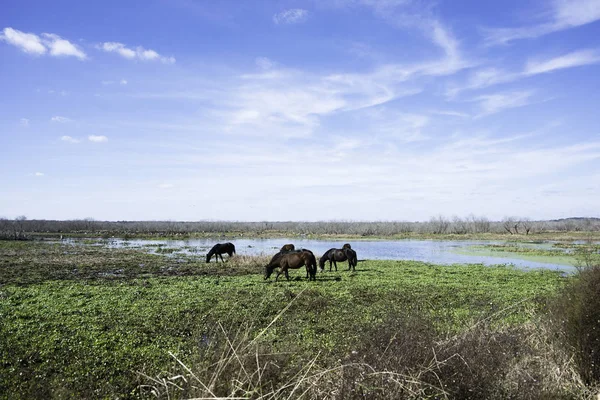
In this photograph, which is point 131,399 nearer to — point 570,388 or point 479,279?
point 570,388

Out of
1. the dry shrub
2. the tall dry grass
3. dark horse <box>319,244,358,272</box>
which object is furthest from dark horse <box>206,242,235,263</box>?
the dry shrub

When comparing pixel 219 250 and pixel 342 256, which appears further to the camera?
pixel 219 250

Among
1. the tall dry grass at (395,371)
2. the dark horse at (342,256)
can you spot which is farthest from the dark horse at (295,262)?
the tall dry grass at (395,371)

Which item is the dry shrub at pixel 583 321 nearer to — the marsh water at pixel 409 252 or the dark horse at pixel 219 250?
the marsh water at pixel 409 252

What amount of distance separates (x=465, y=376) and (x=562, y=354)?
2.51m

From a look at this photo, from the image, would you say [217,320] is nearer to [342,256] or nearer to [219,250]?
[342,256]

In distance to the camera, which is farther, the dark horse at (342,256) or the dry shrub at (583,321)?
the dark horse at (342,256)

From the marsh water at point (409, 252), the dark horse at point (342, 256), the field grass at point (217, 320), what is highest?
the dark horse at point (342, 256)

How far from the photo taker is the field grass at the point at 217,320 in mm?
5691

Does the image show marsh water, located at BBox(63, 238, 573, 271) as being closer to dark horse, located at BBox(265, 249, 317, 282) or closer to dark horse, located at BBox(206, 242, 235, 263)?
dark horse, located at BBox(206, 242, 235, 263)

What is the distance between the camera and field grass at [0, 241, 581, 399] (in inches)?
224

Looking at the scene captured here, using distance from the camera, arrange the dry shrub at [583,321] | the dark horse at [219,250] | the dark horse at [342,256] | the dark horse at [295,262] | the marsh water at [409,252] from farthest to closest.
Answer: the marsh water at [409,252]
the dark horse at [219,250]
the dark horse at [342,256]
the dark horse at [295,262]
the dry shrub at [583,321]

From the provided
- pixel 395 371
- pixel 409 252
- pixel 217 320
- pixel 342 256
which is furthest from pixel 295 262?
pixel 409 252

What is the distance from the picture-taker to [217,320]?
38.7 feet
